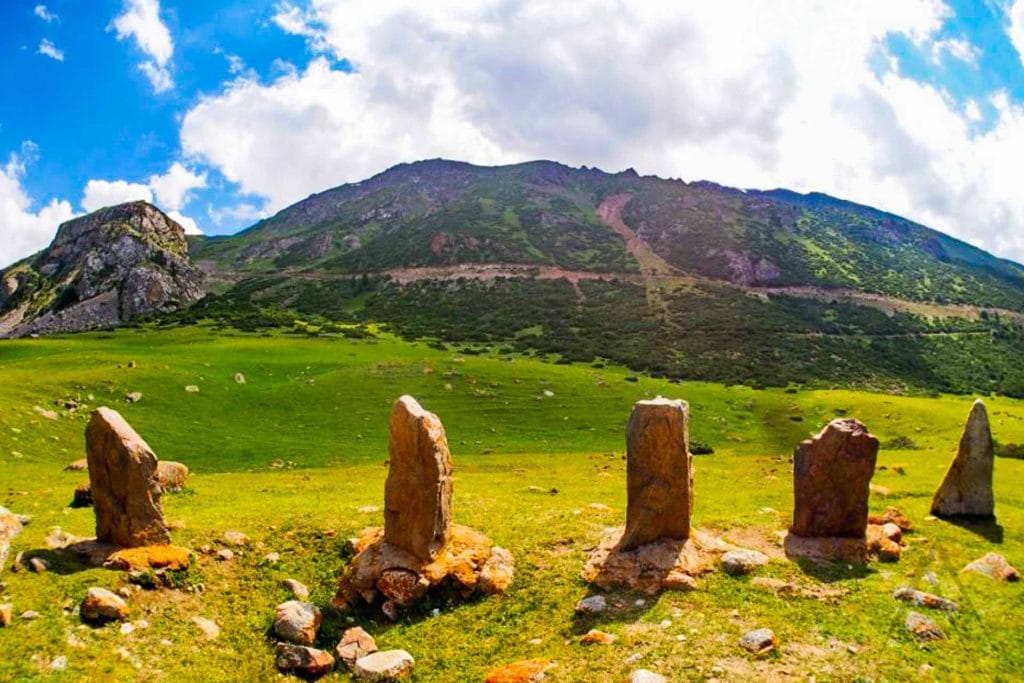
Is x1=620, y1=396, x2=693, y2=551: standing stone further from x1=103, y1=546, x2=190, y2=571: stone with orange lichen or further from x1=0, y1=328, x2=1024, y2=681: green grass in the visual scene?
x1=103, y1=546, x2=190, y2=571: stone with orange lichen

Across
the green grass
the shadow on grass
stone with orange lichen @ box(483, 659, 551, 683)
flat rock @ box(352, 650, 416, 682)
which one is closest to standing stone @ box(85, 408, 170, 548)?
the green grass

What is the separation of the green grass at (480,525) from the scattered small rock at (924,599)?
0.34m

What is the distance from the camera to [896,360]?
13038 cm

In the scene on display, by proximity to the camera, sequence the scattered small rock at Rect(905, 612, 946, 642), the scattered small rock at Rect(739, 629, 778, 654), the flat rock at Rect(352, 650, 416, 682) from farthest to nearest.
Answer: the flat rock at Rect(352, 650, 416, 682), the scattered small rock at Rect(905, 612, 946, 642), the scattered small rock at Rect(739, 629, 778, 654)

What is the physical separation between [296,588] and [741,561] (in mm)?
12749

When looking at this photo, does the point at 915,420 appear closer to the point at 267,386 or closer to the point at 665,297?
the point at 267,386

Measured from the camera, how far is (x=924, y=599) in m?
16.8

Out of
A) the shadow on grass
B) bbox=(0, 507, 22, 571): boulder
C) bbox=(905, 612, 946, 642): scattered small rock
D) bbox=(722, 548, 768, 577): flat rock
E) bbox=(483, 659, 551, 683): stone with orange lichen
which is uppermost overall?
bbox=(0, 507, 22, 571): boulder

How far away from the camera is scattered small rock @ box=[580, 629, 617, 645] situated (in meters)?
15.2

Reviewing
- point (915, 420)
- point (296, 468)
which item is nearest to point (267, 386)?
point (296, 468)

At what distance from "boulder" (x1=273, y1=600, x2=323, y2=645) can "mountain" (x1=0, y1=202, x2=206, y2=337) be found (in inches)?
5568

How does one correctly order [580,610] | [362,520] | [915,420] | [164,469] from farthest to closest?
[915,420] → [164,469] → [362,520] → [580,610]

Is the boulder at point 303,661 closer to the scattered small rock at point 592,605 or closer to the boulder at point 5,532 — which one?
the scattered small rock at point 592,605

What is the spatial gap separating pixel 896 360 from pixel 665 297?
2104 inches
